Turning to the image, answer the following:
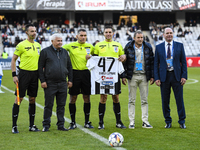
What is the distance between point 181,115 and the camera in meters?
6.97

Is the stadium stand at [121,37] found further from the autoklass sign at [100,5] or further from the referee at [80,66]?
the referee at [80,66]

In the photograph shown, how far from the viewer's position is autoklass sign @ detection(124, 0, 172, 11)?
4269 cm

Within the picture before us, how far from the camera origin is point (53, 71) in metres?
6.69

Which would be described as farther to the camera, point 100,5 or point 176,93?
point 100,5

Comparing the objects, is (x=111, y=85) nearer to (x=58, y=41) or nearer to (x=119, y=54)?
(x=119, y=54)

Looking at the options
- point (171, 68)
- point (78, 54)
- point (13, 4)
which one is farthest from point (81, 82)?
point (13, 4)

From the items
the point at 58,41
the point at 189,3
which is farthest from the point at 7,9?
the point at 58,41

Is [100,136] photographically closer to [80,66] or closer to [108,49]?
[80,66]

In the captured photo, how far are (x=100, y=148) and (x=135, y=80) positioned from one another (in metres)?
2.20

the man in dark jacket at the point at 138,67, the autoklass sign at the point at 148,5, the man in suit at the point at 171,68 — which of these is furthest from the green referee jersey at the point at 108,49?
the autoklass sign at the point at 148,5

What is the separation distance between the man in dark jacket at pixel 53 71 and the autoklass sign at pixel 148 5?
37.0 meters

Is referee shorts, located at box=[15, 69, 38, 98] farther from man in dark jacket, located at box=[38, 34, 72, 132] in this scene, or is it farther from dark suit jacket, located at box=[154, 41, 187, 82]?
dark suit jacket, located at box=[154, 41, 187, 82]

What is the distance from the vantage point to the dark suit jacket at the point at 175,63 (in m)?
6.96

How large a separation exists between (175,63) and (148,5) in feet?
123
